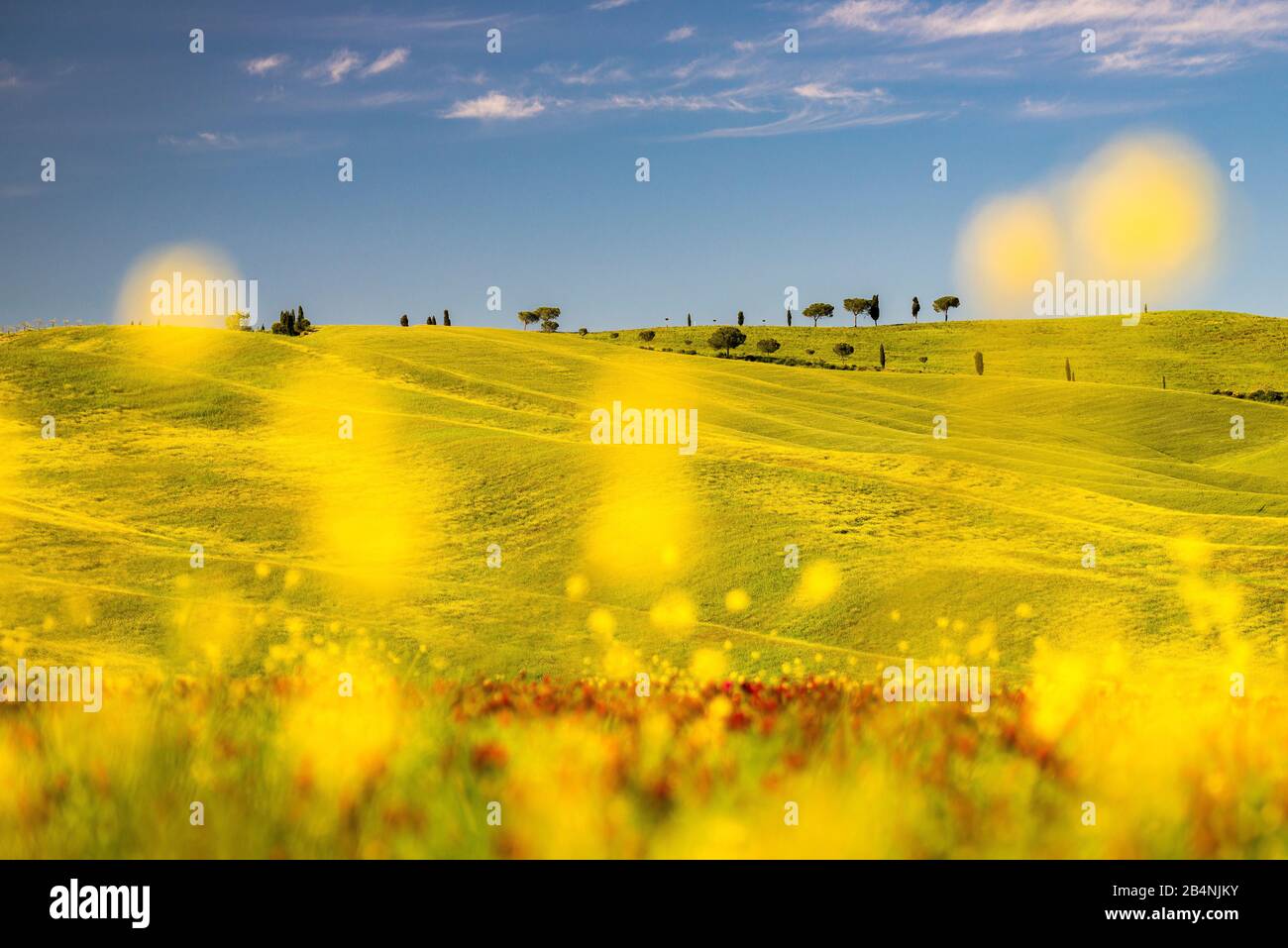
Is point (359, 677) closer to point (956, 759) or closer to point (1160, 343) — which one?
point (956, 759)

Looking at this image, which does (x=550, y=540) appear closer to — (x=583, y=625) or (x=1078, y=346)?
(x=583, y=625)

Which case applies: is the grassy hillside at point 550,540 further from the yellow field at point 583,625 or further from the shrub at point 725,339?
the shrub at point 725,339

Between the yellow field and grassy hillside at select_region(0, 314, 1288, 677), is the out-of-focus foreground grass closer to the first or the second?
the yellow field

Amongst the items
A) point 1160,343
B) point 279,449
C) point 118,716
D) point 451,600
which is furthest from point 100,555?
point 1160,343

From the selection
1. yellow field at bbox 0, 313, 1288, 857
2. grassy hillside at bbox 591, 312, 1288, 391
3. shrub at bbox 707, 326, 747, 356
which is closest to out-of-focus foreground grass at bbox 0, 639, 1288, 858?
yellow field at bbox 0, 313, 1288, 857

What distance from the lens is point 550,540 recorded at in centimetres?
2423

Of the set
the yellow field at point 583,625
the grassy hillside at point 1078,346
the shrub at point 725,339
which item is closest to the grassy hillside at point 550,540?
the yellow field at point 583,625

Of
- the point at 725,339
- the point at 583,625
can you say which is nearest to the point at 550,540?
the point at 583,625

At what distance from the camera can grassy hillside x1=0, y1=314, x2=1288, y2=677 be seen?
18.8 m

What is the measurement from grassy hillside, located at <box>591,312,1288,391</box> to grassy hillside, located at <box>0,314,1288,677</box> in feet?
275

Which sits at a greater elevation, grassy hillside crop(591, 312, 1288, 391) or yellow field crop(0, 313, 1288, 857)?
grassy hillside crop(591, 312, 1288, 391)
